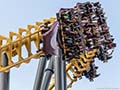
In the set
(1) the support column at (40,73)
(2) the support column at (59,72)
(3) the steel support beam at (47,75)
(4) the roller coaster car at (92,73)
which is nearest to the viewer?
(2) the support column at (59,72)

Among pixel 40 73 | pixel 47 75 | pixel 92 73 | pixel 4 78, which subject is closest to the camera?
pixel 4 78

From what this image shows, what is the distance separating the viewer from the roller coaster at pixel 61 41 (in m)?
9.95

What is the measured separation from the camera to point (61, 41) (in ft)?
32.7

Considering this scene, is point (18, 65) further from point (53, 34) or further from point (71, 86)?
point (71, 86)

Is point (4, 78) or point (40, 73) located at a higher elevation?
point (40, 73)

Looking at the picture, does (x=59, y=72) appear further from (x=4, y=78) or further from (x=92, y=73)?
(x=92, y=73)

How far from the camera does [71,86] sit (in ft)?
45.5

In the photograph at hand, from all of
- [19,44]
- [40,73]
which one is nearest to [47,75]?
[40,73]

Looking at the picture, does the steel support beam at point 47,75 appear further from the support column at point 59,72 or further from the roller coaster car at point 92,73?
the roller coaster car at point 92,73

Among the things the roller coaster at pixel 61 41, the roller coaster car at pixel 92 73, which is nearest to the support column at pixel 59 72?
the roller coaster at pixel 61 41

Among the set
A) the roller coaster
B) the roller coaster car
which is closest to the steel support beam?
the roller coaster

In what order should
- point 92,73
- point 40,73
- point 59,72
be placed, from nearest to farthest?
point 59,72 → point 40,73 → point 92,73

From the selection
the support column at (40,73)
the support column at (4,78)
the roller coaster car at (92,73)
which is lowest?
the support column at (4,78)

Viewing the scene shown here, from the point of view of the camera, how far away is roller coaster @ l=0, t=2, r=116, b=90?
392 inches
